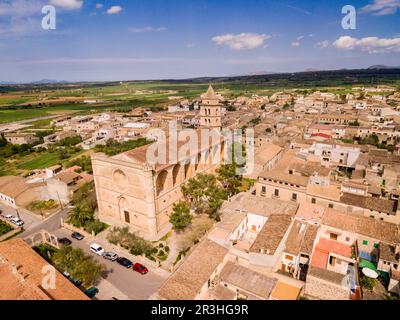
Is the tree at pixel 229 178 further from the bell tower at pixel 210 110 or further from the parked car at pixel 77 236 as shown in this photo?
the parked car at pixel 77 236

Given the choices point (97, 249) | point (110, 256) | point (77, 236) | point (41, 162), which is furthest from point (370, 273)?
point (41, 162)

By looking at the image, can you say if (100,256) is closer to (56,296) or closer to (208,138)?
(56,296)

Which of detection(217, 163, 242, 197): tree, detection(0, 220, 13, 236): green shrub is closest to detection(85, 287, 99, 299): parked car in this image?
detection(0, 220, 13, 236): green shrub

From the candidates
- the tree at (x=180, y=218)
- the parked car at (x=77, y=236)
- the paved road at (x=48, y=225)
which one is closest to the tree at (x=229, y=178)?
the tree at (x=180, y=218)

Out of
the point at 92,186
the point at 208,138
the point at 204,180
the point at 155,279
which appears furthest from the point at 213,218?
the point at 92,186

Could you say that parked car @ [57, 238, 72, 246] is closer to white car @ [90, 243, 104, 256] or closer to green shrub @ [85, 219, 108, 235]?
green shrub @ [85, 219, 108, 235]

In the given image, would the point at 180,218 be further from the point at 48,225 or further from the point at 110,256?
the point at 48,225
